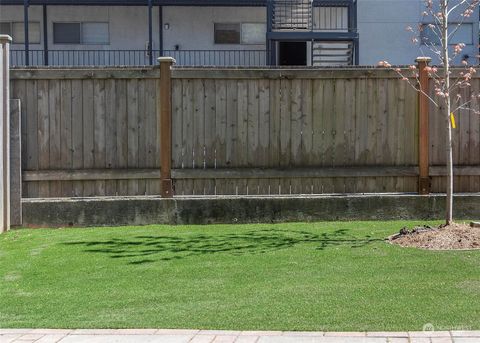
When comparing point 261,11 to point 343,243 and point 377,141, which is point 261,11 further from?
point 343,243

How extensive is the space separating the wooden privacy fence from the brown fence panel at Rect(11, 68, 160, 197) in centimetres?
1

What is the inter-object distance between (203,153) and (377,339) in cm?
572

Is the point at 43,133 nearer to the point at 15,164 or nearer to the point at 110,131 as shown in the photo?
the point at 15,164

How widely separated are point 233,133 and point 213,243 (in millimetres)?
2311

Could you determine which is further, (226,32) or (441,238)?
(226,32)

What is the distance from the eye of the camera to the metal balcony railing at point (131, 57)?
22922mm

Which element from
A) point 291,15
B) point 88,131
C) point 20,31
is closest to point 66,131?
point 88,131

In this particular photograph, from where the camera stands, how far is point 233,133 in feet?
32.3

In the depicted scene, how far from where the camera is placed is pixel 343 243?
7.82 meters

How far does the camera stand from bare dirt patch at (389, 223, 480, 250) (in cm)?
739

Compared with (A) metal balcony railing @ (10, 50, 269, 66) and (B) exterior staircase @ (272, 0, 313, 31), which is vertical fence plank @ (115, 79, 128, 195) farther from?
(A) metal balcony railing @ (10, 50, 269, 66)

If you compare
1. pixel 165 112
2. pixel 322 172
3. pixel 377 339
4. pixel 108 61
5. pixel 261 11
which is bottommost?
pixel 377 339

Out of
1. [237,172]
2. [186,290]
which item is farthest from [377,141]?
[186,290]

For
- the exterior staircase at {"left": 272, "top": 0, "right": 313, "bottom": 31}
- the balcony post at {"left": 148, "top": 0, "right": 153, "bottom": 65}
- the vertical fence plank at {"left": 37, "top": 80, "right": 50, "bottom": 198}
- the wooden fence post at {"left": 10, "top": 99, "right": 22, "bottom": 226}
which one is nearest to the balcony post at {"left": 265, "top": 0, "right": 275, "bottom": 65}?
the exterior staircase at {"left": 272, "top": 0, "right": 313, "bottom": 31}
